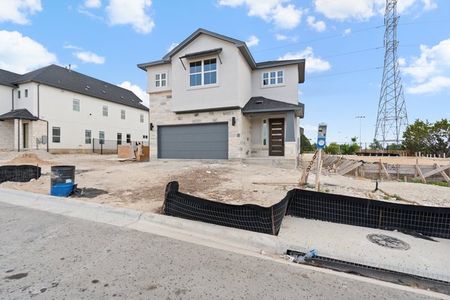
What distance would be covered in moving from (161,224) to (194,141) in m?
10.6

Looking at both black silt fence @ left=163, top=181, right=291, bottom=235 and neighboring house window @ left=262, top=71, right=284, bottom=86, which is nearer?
black silt fence @ left=163, top=181, right=291, bottom=235

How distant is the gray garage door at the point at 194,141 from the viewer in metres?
14.1

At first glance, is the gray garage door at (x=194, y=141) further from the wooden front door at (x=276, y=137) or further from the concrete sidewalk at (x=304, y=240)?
the concrete sidewalk at (x=304, y=240)

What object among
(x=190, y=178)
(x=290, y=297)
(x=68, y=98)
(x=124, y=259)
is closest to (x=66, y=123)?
(x=68, y=98)

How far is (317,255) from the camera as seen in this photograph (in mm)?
3357

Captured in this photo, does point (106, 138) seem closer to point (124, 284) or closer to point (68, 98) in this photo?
point (68, 98)

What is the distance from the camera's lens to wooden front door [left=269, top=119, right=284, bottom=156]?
15070 mm

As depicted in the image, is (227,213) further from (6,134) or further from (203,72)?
(6,134)

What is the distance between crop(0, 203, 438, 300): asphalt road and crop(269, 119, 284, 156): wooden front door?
1231cm

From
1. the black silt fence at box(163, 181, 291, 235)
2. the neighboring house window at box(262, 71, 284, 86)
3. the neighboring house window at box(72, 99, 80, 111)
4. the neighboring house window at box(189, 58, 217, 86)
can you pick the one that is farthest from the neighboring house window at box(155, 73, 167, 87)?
the neighboring house window at box(72, 99, 80, 111)

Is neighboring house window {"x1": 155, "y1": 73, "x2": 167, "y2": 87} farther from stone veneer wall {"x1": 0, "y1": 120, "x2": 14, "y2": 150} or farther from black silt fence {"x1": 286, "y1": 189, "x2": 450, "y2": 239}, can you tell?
stone veneer wall {"x1": 0, "y1": 120, "x2": 14, "y2": 150}

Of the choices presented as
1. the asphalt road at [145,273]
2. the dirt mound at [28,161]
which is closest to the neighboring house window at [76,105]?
the dirt mound at [28,161]

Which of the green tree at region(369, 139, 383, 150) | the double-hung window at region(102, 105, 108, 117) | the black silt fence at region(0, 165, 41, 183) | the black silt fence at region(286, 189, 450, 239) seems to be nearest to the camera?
the black silt fence at region(286, 189, 450, 239)

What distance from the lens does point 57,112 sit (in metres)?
23.5
